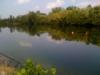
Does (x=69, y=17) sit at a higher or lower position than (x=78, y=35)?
lower

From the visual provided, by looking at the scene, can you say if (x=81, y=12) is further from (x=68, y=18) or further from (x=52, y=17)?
(x=52, y=17)

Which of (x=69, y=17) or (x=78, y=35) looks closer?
(x=78, y=35)

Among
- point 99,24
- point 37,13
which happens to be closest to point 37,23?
point 37,13

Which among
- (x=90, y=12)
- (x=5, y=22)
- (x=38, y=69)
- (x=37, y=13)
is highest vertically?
(x=38, y=69)

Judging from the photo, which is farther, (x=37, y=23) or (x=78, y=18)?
(x=37, y=23)

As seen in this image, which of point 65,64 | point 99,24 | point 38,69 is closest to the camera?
point 38,69

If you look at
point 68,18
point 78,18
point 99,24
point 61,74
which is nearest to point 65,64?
point 61,74

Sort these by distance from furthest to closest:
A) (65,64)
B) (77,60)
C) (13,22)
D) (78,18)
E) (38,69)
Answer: (13,22)
(78,18)
(77,60)
(65,64)
(38,69)

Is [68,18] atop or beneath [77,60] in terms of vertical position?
beneath

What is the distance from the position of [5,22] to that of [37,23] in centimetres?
4396

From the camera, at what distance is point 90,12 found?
7994 centimetres

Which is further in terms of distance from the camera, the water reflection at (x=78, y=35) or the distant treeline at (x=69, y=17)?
the distant treeline at (x=69, y=17)

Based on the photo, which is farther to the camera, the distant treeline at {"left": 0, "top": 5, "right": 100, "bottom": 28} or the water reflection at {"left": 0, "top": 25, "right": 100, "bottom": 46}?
the distant treeline at {"left": 0, "top": 5, "right": 100, "bottom": 28}

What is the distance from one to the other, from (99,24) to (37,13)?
5889 centimetres
